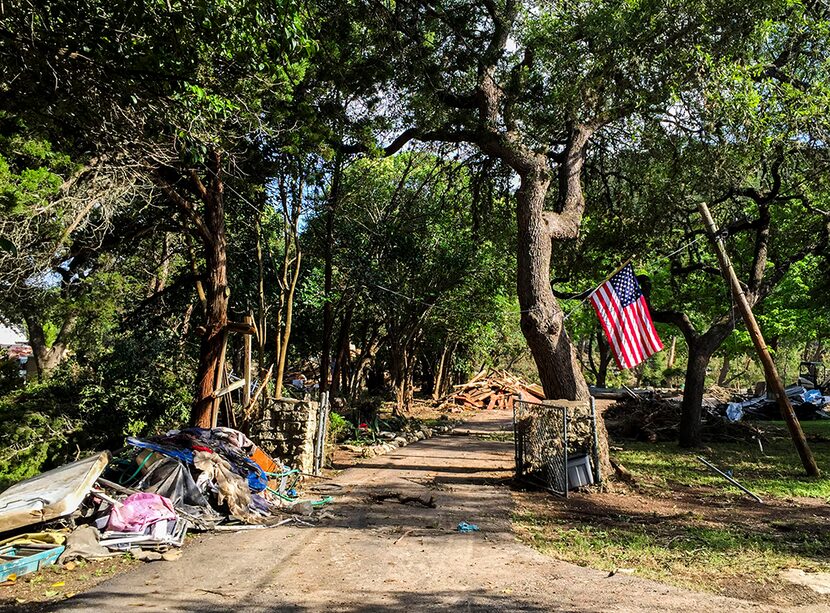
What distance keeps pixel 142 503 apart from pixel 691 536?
251 inches

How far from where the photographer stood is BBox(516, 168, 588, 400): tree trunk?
11.1 m

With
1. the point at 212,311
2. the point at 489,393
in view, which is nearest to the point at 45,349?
the point at 212,311

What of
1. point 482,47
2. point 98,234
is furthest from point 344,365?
point 482,47

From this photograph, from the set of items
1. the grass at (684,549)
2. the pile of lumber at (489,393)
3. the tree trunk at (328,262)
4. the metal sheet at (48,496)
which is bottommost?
the grass at (684,549)

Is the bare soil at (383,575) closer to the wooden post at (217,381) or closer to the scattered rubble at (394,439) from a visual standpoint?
the wooden post at (217,381)

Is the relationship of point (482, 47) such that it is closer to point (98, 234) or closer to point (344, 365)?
point (98, 234)

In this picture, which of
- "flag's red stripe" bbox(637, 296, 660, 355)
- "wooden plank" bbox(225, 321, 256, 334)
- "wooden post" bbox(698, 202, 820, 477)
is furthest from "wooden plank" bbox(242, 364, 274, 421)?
"wooden post" bbox(698, 202, 820, 477)

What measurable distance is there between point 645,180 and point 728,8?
492 centimetres

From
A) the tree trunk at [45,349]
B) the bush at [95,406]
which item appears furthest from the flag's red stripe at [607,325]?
the tree trunk at [45,349]

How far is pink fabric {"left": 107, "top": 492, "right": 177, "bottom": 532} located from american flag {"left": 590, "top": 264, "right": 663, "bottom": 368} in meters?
7.64

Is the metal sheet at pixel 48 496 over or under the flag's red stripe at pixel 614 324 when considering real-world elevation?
under

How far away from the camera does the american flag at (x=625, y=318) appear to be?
36.4 ft

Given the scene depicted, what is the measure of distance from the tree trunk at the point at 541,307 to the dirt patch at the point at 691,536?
2.13m

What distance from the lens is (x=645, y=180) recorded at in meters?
14.8
